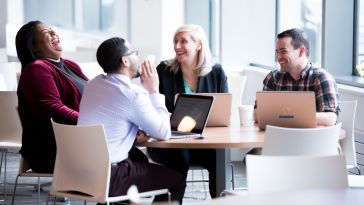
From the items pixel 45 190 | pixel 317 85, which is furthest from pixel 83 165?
pixel 45 190

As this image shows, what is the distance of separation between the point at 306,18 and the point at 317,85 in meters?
3.80

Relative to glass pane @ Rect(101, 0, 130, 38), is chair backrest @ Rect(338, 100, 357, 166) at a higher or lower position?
lower

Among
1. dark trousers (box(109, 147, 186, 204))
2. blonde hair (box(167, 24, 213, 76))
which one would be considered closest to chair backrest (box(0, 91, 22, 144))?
blonde hair (box(167, 24, 213, 76))

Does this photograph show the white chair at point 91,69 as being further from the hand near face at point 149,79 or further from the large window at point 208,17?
the hand near face at point 149,79

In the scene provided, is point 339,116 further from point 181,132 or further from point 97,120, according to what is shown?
point 97,120

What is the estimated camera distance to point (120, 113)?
15.9ft

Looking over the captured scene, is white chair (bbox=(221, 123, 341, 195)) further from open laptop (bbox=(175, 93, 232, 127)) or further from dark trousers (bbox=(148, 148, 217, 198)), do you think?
dark trousers (bbox=(148, 148, 217, 198))

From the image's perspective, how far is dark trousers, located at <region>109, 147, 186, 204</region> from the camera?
4.88 metres

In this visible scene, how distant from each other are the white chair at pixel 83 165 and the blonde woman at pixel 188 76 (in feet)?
2.68

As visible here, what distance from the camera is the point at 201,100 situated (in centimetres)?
513

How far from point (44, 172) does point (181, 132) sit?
0.97 metres

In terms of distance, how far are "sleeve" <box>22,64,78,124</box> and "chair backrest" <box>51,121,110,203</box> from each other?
1.75 ft

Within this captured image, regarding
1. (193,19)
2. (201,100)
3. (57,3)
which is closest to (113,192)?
(201,100)

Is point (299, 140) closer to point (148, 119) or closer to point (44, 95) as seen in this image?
point (148, 119)
